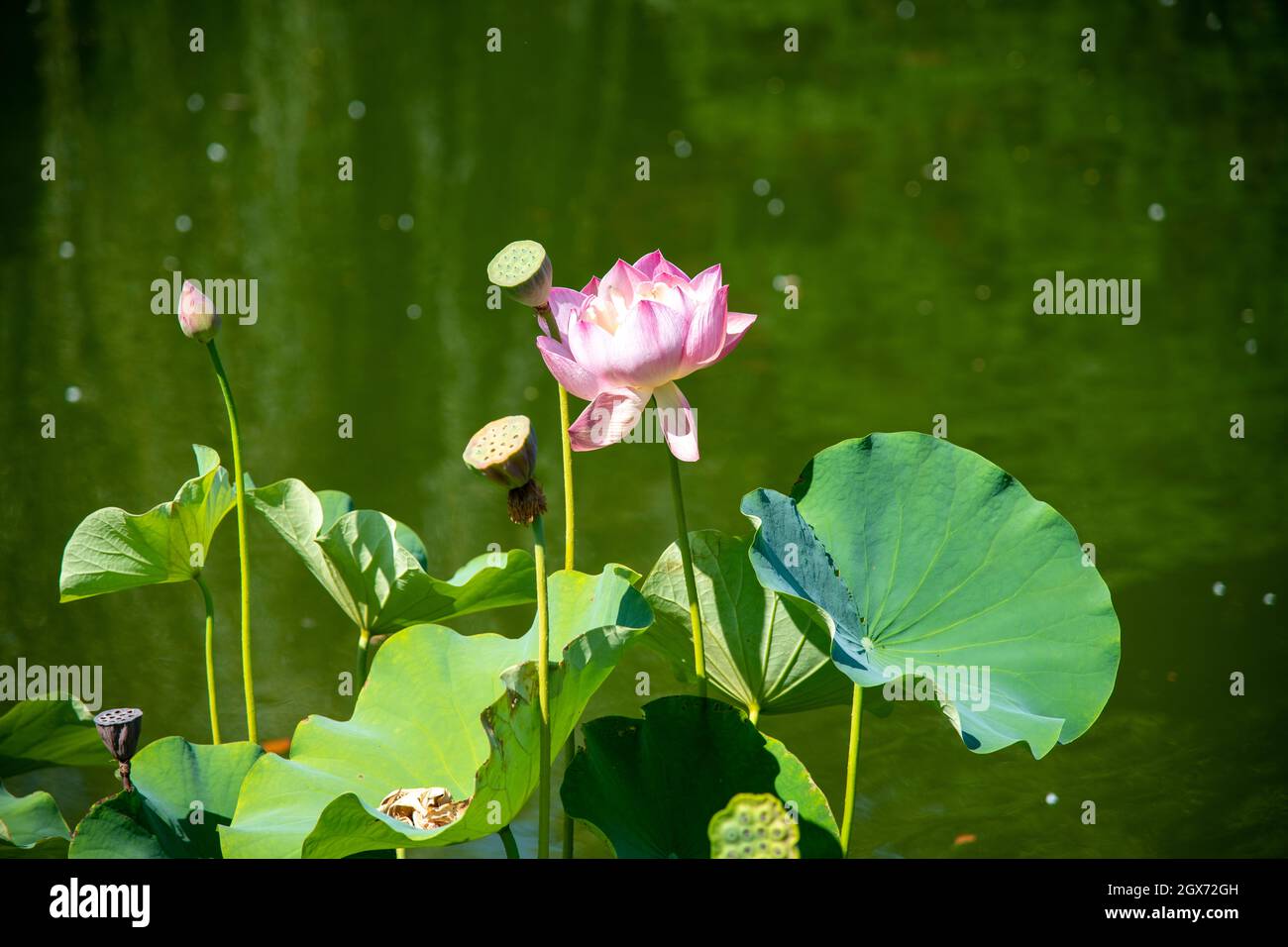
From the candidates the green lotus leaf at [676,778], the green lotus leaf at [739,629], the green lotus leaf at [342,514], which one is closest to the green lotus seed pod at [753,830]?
the green lotus leaf at [676,778]

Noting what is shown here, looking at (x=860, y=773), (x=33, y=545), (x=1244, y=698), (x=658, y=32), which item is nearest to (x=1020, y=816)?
(x=860, y=773)

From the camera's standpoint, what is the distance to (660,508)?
2.12 m

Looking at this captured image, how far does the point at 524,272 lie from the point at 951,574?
1.23 feet

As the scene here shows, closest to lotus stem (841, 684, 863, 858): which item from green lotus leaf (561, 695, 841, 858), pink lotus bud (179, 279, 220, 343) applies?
green lotus leaf (561, 695, 841, 858)

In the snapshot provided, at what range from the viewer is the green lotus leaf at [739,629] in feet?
2.91

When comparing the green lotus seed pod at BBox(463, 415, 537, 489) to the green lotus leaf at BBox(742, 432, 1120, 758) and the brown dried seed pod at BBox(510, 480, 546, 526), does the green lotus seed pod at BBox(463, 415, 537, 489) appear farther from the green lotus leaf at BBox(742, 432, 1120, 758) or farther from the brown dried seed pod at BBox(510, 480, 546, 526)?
the green lotus leaf at BBox(742, 432, 1120, 758)

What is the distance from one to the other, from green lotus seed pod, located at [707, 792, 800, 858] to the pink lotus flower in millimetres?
198

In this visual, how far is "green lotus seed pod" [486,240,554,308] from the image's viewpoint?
77cm

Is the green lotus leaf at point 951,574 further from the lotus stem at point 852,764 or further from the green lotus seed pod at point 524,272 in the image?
the green lotus seed pod at point 524,272

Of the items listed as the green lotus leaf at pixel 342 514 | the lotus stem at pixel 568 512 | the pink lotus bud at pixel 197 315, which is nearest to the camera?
the lotus stem at pixel 568 512

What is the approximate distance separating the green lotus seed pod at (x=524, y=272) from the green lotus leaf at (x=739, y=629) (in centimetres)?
21

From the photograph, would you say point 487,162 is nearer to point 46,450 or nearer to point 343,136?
point 343,136

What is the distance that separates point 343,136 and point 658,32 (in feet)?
4.75

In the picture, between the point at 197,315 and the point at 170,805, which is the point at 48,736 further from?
the point at 197,315
